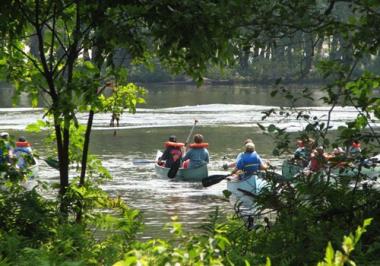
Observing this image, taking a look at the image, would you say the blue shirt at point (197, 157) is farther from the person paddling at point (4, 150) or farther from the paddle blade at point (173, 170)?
the person paddling at point (4, 150)

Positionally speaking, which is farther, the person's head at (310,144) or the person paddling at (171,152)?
the person paddling at (171,152)

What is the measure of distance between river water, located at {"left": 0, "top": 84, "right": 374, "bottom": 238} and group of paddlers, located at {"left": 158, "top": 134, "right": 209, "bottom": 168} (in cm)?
65

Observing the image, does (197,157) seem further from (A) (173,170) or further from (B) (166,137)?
(B) (166,137)

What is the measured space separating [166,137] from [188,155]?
11180 millimetres

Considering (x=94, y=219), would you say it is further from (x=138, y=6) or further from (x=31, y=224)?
(x=138, y=6)

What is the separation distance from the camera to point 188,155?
27.2 metres

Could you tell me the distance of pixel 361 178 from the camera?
7035 millimetres

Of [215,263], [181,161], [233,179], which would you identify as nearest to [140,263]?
[215,263]

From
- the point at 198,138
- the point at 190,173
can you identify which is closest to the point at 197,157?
the point at 190,173

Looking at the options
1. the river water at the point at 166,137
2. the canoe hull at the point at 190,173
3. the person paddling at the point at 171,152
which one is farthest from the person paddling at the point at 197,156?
the river water at the point at 166,137

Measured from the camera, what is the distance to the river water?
2122 cm

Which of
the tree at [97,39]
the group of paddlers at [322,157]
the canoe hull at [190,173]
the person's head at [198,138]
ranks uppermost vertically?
the tree at [97,39]

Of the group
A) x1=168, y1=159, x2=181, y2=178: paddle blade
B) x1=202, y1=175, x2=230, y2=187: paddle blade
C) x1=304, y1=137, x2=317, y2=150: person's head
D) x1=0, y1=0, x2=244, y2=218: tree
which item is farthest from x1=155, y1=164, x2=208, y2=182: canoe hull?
x1=304, y1=137, x2=317, y2=150: person's head

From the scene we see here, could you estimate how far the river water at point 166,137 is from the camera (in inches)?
835
